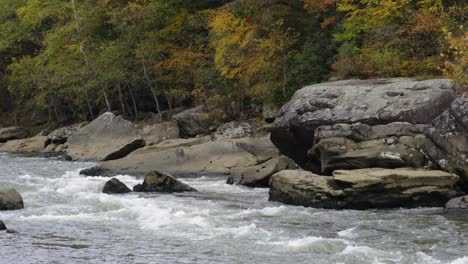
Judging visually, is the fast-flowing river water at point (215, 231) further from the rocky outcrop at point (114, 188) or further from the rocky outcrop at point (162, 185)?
the rocky outcrop at point (162, 185)

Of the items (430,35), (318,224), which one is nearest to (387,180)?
(318,224)

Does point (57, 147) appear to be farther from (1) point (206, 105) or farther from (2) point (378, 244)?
(2) point (378, 244)

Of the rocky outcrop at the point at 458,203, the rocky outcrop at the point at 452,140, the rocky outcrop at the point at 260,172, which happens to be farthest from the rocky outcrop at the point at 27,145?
the rocky outcrop at the point at 458,203

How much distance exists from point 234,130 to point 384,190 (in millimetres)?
15974

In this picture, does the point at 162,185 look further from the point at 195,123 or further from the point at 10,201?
the point at 195,123

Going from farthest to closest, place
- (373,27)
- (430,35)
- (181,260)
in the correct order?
(373,27)
(430,35)
(181,260)

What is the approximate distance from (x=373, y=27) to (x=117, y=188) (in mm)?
13320

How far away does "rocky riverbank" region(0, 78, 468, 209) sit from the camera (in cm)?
1639

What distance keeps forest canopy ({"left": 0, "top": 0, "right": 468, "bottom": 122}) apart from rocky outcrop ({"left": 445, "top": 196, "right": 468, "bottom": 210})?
310 inches

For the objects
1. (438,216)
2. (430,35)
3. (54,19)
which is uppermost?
(54,19)

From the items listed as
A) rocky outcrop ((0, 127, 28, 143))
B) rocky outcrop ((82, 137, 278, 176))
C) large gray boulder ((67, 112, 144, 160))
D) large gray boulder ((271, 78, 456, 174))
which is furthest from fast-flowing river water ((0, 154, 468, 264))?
rocky outcrop ((0, 127, 28, 143))

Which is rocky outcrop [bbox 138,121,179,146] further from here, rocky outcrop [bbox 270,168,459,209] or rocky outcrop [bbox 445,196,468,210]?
rocky outcrop [bbox 445,196,468,210]

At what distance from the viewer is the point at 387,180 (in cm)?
1625

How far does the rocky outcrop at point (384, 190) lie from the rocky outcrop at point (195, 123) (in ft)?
56.1
